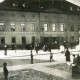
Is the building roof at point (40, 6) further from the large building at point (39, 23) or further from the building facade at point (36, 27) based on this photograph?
the building facade at point (36, 27)

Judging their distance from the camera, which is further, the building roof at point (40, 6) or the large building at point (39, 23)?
the building roof at point (40, 6)

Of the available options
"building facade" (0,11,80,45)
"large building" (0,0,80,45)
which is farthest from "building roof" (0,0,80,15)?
"building facade" (0,11,80,45)

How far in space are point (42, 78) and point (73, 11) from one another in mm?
32108

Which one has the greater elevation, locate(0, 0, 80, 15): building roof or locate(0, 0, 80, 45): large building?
locate(0, 0, 80, 15): building roof

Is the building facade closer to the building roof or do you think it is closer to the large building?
the large building

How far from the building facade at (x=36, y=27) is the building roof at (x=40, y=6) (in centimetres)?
70

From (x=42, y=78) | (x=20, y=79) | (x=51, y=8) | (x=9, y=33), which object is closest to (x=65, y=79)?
(x=42, y=78)

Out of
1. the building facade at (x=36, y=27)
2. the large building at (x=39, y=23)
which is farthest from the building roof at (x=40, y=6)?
the building facade at (x=36, y=27)

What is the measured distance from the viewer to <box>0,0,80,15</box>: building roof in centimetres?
3669

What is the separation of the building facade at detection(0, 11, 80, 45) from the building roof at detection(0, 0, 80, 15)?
2.31 ft

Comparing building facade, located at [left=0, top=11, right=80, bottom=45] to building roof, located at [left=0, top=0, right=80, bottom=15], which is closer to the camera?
building facade, located at [left=0, top=11, right=80, bottom=45]

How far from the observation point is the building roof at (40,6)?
36688 millimetres

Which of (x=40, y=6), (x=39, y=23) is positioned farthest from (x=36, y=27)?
(x=40, y=6)

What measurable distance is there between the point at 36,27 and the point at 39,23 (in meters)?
0.96
